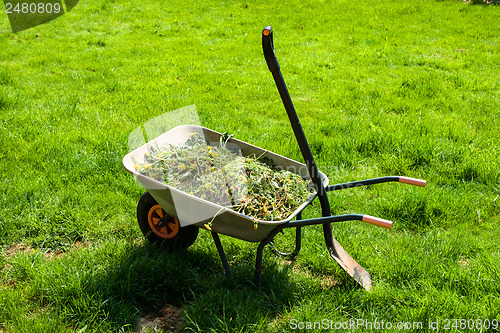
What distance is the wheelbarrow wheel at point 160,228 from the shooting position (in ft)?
9.70

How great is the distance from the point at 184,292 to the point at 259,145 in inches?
76.8

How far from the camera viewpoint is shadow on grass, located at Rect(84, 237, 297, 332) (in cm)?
252

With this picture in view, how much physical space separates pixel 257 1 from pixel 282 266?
902cm

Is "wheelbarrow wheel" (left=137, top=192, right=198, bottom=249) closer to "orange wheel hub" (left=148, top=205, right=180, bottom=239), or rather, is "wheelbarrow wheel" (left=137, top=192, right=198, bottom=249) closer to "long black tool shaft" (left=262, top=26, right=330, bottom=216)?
"orange wheel hub" (left=148, top=205, right=180, bottom=239)

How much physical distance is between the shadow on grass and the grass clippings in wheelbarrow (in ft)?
1.70

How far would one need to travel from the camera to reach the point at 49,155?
4.16 meters

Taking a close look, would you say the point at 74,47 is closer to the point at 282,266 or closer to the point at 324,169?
the point at 324,169

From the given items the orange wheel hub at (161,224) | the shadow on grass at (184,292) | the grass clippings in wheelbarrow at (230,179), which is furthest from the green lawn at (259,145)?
the grass clippings in wheelbarrow at (230,179)

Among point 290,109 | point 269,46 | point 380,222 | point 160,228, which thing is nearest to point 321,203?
point 380,222

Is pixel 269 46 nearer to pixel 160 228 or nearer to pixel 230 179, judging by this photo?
pixel 230 179

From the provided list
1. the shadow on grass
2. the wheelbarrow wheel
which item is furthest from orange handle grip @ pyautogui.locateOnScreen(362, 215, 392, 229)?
the wheelbarrow wheel

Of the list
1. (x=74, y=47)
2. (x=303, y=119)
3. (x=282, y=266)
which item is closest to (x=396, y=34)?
(x=303, y=119)

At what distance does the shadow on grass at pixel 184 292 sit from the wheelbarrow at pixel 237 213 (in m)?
0.12

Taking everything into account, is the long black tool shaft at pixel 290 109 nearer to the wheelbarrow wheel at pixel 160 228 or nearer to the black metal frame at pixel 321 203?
the black metal frame at pixel 321 203
